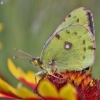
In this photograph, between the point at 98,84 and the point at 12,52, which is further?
the point at 12,52

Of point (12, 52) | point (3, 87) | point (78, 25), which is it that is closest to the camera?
point (3, 87)

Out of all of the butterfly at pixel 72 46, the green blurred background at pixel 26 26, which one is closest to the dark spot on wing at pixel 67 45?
the butterfly at pixel 72 46

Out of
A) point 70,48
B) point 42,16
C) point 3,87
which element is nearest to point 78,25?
point 70,48

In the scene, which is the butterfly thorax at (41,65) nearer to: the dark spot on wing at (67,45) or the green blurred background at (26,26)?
the dark spot on wing at (67,45)

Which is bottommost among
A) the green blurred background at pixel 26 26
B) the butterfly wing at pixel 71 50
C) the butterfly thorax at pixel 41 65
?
the butterfly thorax at pixel 41 65

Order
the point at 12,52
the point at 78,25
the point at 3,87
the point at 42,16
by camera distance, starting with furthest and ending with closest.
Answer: the point at 42,16 < the point at 12,52 < the point at 78,25 < the point at 3,87

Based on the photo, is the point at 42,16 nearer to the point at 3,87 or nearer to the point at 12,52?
the point at 12,52

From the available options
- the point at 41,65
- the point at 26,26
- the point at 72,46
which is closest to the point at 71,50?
the point at 72,46

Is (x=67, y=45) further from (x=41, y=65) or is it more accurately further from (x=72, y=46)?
(x=41, y=65)

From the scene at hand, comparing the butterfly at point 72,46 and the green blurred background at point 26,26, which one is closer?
the butterfly at point 72,46
